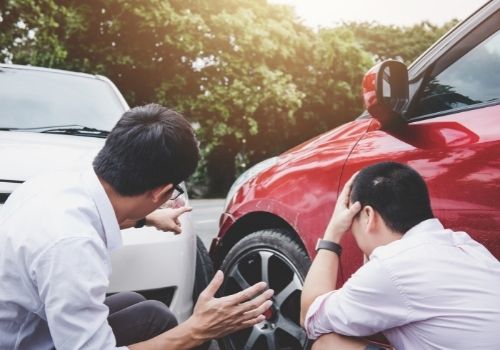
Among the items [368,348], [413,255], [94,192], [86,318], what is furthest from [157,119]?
[368,348]

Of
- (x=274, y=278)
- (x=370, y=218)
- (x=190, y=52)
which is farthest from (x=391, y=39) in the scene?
(x=370, y=218)

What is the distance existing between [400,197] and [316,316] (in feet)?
1.65

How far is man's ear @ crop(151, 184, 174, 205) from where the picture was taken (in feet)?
5.87

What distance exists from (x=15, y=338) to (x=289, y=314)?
4.62 ft

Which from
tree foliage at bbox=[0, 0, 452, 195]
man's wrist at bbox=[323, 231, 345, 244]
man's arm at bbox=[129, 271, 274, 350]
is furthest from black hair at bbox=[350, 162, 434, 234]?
tree foliage at bbox=[0, 0, 452, 195]

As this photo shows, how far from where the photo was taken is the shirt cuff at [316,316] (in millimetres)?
1947

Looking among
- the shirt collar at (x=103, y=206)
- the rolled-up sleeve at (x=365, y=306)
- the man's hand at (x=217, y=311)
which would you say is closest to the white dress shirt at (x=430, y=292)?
the rolled-up sleeve at (x=365, y=306)

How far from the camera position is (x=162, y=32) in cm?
1808

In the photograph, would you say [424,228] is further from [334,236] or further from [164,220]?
[164,220]

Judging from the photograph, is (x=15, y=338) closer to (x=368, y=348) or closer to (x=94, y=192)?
(x=94, y=192)

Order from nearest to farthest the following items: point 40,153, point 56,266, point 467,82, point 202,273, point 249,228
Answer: point 56,266 → point 467,82 → point 40,153 → point 249,228 → point 202,273

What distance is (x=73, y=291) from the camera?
59.7 inches

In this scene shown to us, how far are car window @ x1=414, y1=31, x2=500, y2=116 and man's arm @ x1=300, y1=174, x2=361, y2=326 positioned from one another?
0.60 meters

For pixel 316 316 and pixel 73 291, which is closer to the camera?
pixel 73 291
